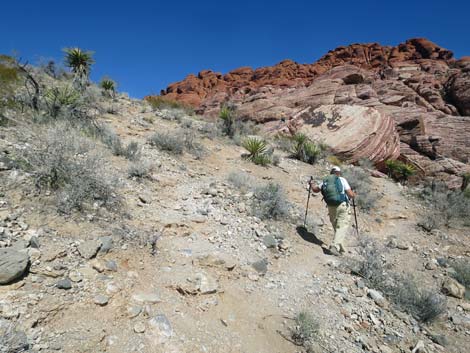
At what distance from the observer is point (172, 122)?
11578 mm

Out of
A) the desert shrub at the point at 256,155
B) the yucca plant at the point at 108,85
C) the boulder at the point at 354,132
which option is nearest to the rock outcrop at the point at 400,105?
the boulder at the point at 354,132

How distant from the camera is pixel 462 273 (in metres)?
5.20

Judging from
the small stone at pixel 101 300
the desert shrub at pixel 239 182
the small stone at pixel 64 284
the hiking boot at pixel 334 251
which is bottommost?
the hiking boot at pixel 334 251

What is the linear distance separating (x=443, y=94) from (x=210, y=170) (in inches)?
868

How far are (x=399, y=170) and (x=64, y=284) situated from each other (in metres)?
13.1

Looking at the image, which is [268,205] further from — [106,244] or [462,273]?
[462,273]

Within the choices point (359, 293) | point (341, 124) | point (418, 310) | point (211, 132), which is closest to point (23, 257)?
point (359, 293)

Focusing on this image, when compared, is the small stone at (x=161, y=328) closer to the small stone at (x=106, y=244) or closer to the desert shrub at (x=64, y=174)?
the small stone at (x=106, y=244)

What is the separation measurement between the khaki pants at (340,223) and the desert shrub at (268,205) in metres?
1.01

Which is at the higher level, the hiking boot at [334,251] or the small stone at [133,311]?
the small stone at [133,311]

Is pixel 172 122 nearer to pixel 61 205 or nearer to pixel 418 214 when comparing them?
pixel 61 205

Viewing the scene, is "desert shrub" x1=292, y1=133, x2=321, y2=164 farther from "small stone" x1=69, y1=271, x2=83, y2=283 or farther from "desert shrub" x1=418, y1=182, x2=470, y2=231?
"small stone" x1=69, y1=271, x2=83, y2=283

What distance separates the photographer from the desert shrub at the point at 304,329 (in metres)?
2.90

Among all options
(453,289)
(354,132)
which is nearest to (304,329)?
(453,289)
